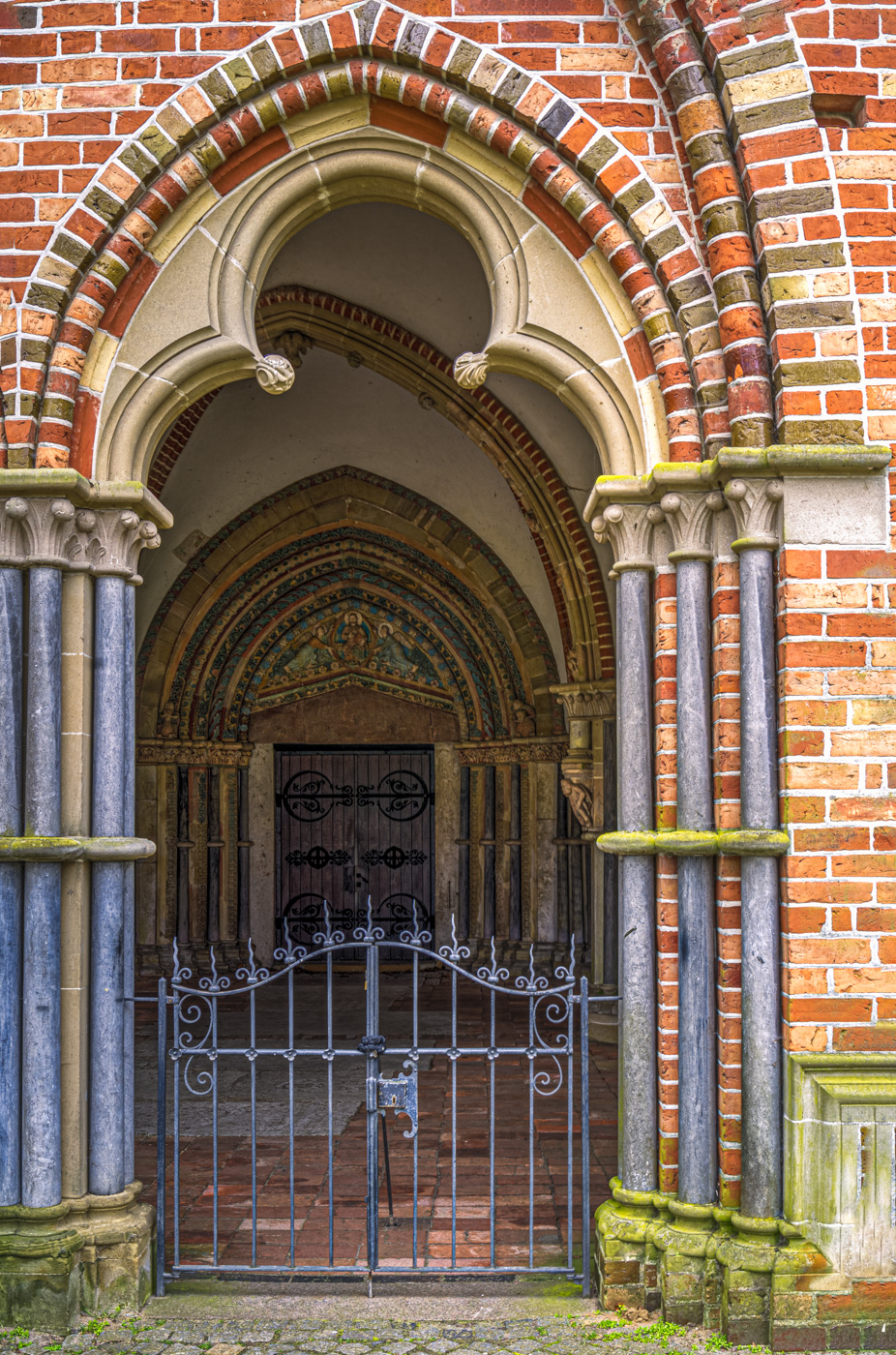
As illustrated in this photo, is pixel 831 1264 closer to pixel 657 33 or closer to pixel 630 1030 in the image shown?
pixel 630 1030

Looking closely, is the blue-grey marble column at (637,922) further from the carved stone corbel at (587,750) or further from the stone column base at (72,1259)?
the carved stone corbel at (587,750)

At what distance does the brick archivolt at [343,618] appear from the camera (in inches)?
380

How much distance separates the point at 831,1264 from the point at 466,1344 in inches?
45.2

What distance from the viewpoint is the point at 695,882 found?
3.86m

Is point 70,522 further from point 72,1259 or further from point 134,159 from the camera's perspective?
point 72,1259

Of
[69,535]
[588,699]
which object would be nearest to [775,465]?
[69,535]

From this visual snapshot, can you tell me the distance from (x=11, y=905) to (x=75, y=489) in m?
1.41

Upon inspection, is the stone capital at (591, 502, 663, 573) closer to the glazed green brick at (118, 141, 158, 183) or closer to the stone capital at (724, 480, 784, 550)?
the stone capital at (724, 480, 784, 550)

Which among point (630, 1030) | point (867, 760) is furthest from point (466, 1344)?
point (867, 760)

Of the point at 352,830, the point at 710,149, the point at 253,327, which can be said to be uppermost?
the point at 710,149

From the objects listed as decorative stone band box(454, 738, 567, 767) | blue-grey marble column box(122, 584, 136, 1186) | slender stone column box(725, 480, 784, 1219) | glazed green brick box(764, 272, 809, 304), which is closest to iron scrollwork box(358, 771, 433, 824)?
decorative stone band box(454, 738, 567, 767)

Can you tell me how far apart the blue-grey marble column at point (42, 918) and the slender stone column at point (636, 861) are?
1.90 metres

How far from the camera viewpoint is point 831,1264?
3.62 meters

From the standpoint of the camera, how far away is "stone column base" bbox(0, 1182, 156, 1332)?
12.4ft
